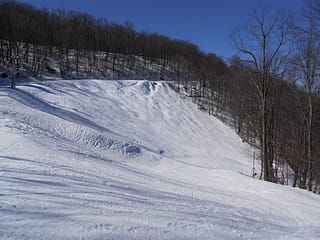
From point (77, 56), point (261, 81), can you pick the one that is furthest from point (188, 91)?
point (261, 81)

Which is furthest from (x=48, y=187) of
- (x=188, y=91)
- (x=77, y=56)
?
(x=77, y=56)

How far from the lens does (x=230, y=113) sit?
32.7 m

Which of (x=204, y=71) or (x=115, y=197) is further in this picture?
(x=204, y=71)

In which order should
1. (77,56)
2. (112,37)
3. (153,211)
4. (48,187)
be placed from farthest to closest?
(112,37) < (77,56) < (48,187) < (153,211)

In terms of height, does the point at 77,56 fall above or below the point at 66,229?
above

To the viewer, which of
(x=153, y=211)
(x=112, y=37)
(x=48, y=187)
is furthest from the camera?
(x=112, y=37)

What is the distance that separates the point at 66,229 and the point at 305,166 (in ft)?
48.3

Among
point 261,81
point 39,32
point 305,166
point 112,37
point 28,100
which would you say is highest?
point 112,37

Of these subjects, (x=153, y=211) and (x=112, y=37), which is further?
(x=112, y=37)

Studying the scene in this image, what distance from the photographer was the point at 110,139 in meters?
12.9

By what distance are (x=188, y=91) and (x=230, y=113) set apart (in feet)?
26.6

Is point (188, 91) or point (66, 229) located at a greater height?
point (188, 91)

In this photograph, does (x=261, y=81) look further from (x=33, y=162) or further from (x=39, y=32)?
(x=39, y=32)

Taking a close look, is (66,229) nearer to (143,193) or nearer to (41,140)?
(143,193)
